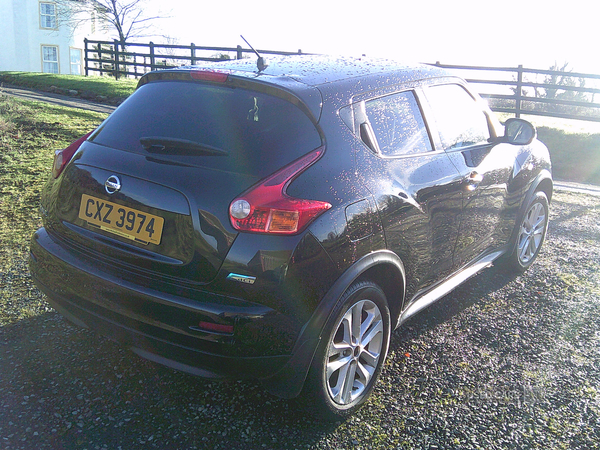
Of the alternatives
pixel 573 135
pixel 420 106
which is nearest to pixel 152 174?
pixel 420 106

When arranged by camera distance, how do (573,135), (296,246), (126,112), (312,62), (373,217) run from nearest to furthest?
(296,246), (373,217), (126,112), (312,62), (573,135)

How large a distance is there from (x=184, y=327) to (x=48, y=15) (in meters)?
42.8

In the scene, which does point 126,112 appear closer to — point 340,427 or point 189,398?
point 189,398

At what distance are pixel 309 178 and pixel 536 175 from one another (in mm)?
3033

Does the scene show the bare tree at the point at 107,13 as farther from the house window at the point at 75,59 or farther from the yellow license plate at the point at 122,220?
the yellow license plate at the point at 122,220

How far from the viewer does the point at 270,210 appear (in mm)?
2350

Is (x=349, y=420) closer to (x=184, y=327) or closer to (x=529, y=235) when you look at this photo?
(x=184, y=327)

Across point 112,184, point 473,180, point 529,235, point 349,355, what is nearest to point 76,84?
point 529,235

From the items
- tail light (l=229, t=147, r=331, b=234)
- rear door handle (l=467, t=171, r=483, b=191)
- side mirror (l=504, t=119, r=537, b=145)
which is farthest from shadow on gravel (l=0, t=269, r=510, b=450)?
side mirror (l=504, t=119, r=537, b=145)

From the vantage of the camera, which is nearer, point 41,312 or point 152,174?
point 152,174

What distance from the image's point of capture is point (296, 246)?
236 centimetres

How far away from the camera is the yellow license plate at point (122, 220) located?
2.48 meters

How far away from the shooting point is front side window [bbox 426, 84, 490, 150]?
363cm

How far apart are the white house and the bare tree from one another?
69 millimetres
